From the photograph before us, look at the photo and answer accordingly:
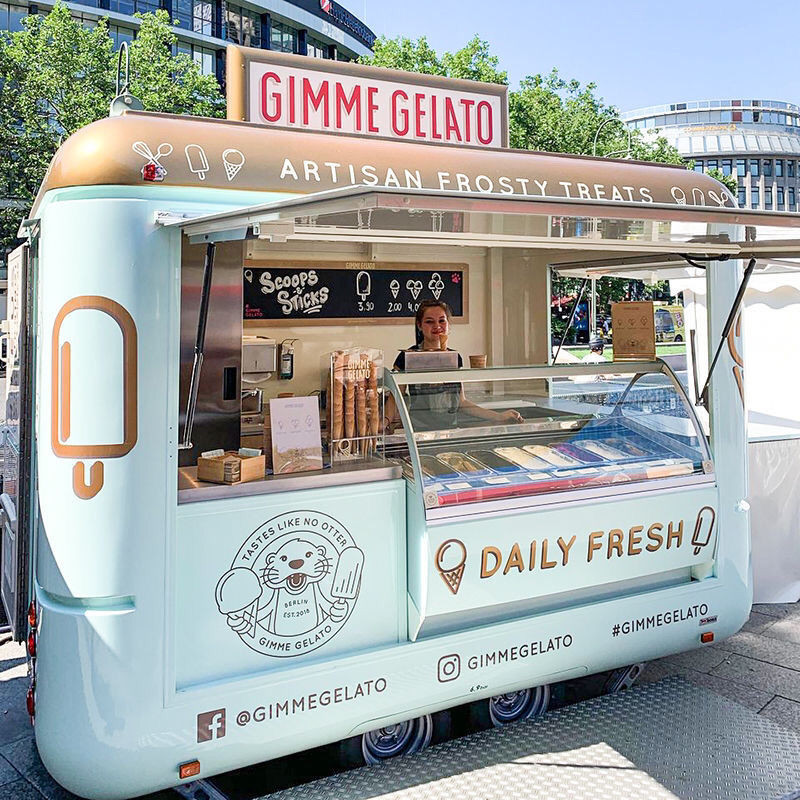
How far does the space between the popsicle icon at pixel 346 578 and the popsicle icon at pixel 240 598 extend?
31 cm

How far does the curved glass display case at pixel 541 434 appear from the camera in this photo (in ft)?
11.0

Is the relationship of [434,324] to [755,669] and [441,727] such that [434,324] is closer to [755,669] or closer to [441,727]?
[441,727]

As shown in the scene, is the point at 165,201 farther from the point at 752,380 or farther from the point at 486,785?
the point at 752,380

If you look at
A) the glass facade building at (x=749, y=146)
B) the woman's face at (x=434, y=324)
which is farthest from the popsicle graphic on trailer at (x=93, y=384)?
the glass facade building at (x=749, y=146)

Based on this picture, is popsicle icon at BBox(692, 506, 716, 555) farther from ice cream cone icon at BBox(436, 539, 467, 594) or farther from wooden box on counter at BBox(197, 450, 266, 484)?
wooden box on counter at BBox(197, 450, 266, 484)

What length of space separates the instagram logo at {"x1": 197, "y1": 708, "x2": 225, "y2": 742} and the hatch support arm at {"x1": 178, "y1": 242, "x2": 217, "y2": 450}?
3.04ft

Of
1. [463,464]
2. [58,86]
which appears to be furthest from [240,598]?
[58,86]

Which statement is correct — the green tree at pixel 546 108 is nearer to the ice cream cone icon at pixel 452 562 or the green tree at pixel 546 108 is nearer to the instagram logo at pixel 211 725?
the ice cream cone icon at pixel 452 562

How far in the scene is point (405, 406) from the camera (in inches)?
133

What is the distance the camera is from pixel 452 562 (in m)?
3.13

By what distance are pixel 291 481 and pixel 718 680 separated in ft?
8.82

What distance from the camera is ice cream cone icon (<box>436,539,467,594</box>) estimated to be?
311 centimetres

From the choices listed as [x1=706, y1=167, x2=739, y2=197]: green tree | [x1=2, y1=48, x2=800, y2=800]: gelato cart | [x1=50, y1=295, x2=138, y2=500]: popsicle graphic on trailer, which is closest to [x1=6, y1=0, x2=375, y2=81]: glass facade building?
[x1=706, y1=167, x2=739, y2=197]: green tree

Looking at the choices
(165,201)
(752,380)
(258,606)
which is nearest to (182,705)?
(258,606)
